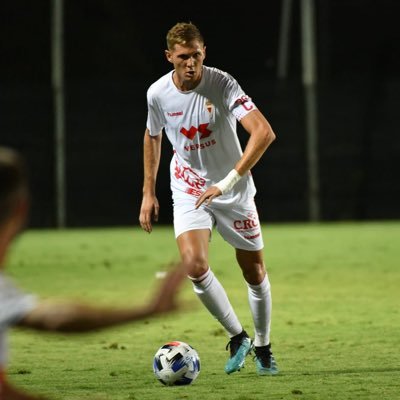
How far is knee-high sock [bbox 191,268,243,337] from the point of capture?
285 inches

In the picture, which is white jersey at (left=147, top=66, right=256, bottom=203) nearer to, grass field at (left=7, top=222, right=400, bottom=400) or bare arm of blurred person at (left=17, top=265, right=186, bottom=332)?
grass field at (left=7, top=222, right=400, bottom=400)

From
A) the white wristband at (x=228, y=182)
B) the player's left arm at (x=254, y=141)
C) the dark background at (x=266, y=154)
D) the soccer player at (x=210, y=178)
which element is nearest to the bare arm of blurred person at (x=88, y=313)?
the white wristband at (x=228, y=182)

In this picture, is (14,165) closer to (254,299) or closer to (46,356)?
(254,299)

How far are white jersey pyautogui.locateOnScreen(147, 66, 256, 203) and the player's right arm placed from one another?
0.60 feet

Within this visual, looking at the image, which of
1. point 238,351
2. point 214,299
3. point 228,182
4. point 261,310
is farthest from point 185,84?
point 238,351

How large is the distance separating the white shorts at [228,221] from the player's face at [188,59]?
0.77 meters

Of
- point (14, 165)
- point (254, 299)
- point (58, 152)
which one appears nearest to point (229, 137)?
point (254, 299)

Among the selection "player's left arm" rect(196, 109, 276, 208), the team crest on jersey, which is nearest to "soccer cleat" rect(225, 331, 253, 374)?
"player's left arm" rect(196, 109, 276, 208)

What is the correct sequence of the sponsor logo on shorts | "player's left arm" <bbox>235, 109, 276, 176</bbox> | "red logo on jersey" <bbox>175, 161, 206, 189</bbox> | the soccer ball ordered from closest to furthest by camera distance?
the soccer ball, "player's left arm" <bbox>235, 109, 276, 176</bbox>, the sponsor logo on shorts, "red logo on jersey" <bbox>175, 161, 206, 189</bbox>

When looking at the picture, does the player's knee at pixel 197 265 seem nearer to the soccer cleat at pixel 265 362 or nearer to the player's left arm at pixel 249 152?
the player's left arm at pixel 249 152

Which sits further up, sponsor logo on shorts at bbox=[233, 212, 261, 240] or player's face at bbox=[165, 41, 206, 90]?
player's face at bbox=[165, 41, 206, 90]

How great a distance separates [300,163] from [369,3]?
713 centimetres

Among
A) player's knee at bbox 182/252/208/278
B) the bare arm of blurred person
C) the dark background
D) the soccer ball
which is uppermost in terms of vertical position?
the bare arm of blurred person

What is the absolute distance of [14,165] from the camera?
10.2ft
